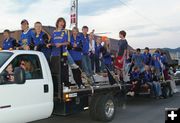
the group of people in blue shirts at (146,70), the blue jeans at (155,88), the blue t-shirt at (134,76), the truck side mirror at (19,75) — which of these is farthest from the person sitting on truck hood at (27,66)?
the blue jeans at (155,88)

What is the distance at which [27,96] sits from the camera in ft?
21.6

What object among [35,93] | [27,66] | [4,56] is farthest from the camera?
[27,66]

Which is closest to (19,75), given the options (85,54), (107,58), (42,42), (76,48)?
(42,42)

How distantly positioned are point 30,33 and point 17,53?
5.49ft

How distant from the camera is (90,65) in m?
10.0

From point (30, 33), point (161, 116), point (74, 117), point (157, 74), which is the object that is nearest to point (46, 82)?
point (30, 33)

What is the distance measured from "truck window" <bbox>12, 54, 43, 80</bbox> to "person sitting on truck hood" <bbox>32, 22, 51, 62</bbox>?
0.70 m

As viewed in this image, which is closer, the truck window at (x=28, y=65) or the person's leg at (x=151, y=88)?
the truck window at (x=28, y=65)

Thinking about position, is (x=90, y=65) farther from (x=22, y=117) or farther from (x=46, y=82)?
(x=22, y=117)

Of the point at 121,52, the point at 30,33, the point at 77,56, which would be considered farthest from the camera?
the point at 121,52

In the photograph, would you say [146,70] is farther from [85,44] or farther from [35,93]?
[35,93]

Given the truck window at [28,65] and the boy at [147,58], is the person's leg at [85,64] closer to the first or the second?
the truck window at [28,65]

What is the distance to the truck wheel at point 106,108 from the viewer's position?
8.72 metres

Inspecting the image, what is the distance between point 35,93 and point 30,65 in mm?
579
